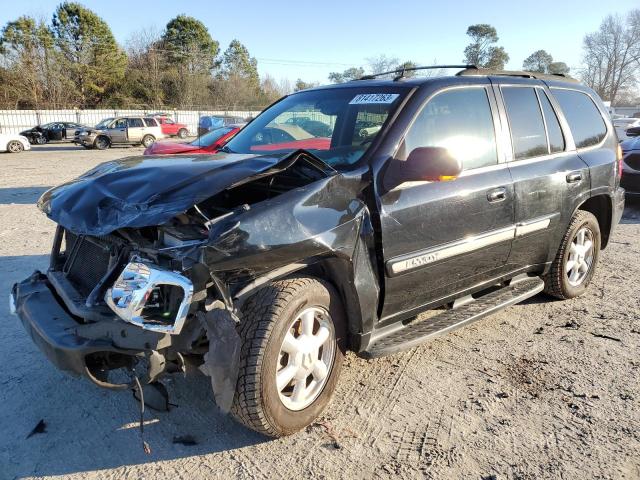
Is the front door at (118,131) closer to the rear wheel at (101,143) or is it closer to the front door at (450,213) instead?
the rear wheel at (101,143)

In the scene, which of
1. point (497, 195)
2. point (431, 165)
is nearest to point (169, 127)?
point (497, 195)

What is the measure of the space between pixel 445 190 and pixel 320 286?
1.14 meters

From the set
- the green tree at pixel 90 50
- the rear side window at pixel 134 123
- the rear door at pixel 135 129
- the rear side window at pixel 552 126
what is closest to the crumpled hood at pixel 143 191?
the rear side window at pixel 552 126

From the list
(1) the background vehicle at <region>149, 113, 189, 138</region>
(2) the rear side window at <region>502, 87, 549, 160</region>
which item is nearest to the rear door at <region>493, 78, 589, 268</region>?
(2) the rear side window at <region>502, 87, 549, 160</region>

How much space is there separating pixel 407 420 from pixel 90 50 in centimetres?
5450

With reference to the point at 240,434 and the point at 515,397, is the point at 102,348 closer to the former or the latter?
the point at 240,434

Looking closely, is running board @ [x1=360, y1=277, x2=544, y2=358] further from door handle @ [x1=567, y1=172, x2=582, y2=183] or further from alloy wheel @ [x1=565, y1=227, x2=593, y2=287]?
door handle @ [x1=567, y1=172, x2=582, y2=183]

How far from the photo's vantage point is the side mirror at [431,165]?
290cm

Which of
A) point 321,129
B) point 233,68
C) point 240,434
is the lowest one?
point 240,434

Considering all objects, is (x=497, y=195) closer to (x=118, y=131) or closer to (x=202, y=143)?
(x=202, y=143)

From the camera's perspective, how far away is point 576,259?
15.5 feet

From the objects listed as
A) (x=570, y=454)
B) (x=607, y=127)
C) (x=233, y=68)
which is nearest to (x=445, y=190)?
(x=570, y=454)

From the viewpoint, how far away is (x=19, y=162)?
18672 millimetres

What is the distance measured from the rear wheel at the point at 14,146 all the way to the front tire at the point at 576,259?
25.8 metres
